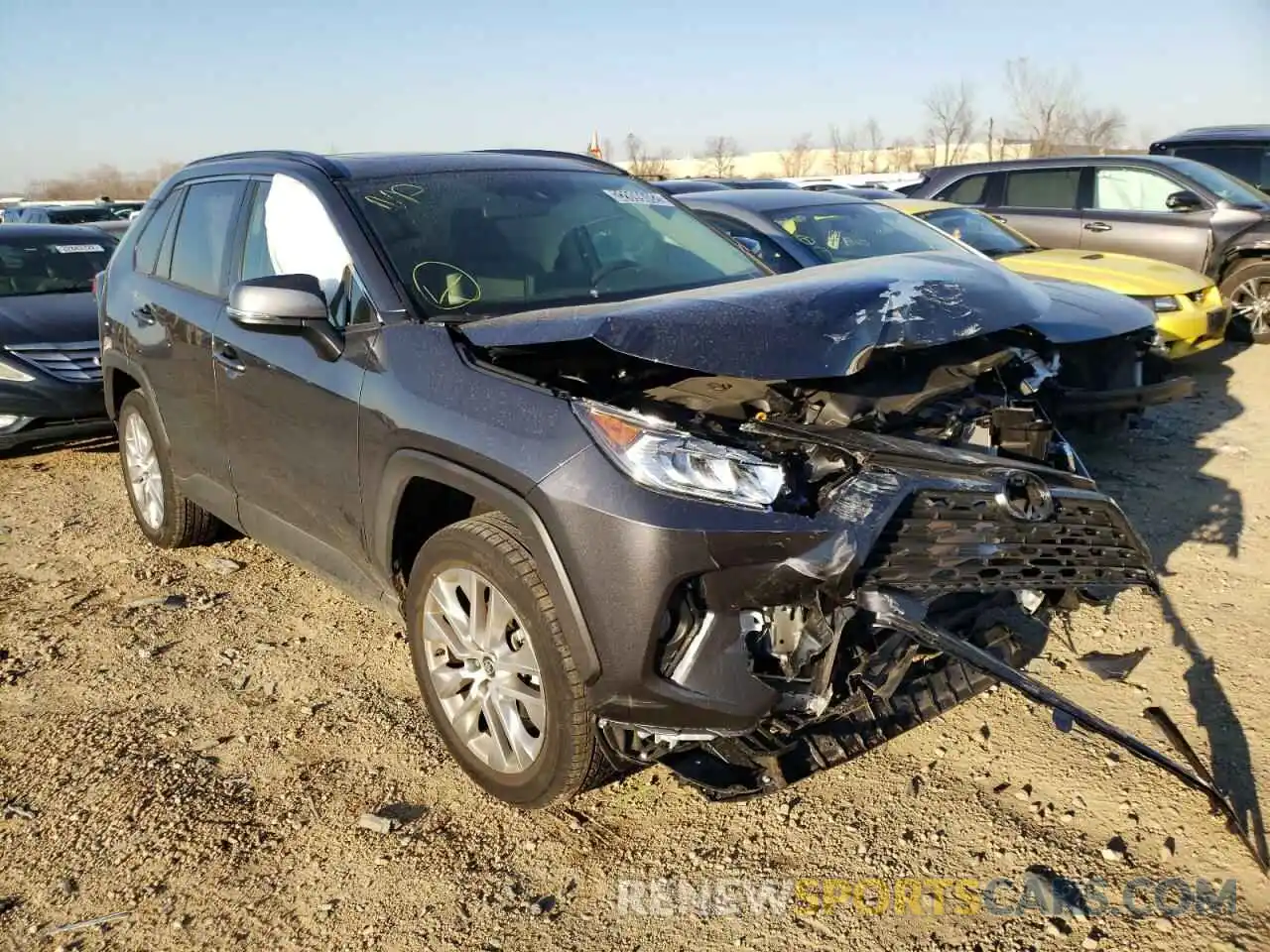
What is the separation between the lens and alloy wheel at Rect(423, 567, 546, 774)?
274 centimetres

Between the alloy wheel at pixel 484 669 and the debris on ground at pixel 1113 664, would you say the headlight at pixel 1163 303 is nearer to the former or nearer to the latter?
the debris on ground at pixel 1113 664

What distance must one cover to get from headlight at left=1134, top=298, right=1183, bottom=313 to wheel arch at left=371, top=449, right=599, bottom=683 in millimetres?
6062

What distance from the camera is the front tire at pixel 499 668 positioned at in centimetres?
258

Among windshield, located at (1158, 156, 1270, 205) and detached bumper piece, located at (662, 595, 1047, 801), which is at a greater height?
windshield, located at (1158, 156, 1270, 205)

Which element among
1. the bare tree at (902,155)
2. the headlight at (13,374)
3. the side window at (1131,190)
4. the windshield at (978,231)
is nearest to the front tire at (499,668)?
the headlight at (13,374)

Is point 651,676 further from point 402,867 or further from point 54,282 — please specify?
point 54,282

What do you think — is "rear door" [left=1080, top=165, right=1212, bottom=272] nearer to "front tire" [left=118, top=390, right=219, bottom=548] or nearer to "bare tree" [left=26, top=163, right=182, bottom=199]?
"front tire" [left=118, top=390, right=219, bottom=548]

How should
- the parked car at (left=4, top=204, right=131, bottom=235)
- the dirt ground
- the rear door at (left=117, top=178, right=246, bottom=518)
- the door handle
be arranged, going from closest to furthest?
1. the dirt ground
2. the door handle
3. the rear door at (left=117, top=178, right=246, bottom=518)
4. the parked car at (left=4, top=204, right=131, bottom=235)

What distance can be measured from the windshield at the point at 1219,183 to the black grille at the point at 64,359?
30.6 ft

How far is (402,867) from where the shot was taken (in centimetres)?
271

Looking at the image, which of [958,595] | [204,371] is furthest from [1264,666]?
[204,371]

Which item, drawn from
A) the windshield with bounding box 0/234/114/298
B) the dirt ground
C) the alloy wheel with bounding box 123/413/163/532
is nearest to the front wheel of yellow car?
the dirt ground

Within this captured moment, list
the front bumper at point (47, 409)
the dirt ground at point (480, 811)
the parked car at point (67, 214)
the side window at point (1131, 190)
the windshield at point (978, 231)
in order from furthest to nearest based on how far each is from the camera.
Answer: the parked car at point (67, 214) → the side window at point (1131, 190) → the windshield at point (978, 231) → the front bumper at point (47, 409) → the dirt ground at point (480, 811)

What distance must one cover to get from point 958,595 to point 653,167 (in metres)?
44.6
